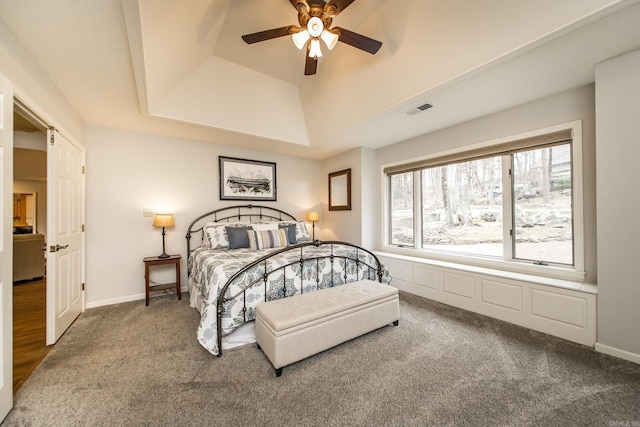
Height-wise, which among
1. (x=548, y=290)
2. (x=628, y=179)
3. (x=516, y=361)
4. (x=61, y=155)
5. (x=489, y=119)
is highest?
(x=489, y=119)

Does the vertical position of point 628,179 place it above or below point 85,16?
below

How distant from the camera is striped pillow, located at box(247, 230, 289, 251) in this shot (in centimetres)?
356

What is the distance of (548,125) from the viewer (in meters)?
2.73

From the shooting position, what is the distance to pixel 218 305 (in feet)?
7.05

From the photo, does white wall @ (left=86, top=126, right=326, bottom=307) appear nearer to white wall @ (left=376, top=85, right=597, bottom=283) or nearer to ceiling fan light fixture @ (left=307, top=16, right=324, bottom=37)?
ceiling fan light fixture @ (left=307, top=16, right=324, bottom=37)

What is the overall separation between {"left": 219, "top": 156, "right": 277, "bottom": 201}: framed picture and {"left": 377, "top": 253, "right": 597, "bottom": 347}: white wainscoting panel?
2889mm

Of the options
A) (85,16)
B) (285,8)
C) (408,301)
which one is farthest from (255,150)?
(408,301)

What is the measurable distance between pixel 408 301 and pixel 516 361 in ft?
4.83

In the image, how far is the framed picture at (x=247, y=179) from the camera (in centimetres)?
443

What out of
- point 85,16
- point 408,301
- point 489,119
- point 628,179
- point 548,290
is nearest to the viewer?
point 85,16

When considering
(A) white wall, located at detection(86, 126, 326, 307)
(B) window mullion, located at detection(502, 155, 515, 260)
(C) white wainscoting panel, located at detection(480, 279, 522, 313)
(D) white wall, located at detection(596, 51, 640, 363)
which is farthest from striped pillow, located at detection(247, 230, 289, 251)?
(D) white wall, located at detection(596, 51, 640, 363)

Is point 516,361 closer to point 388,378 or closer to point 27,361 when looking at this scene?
point 388,378

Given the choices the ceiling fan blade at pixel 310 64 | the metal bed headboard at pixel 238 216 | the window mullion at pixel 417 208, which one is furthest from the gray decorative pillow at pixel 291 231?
the ceiling fan blade at pixel 310 64

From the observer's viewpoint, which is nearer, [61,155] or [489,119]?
[61,155]
